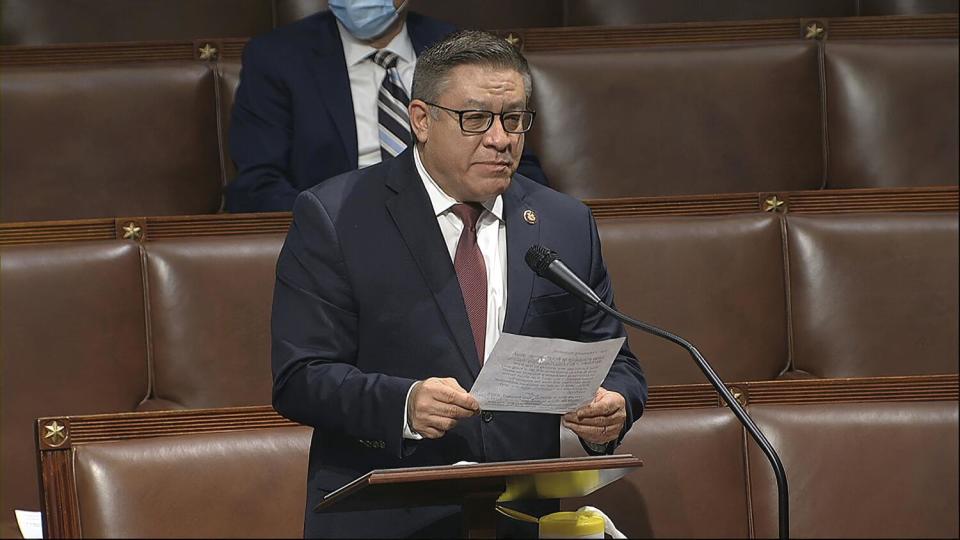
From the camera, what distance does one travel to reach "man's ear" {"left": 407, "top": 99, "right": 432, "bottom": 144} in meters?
0.77

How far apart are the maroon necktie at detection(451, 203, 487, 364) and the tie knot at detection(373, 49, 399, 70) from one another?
1.27ft

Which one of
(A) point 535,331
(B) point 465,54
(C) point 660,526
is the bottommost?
(C) point 660,526

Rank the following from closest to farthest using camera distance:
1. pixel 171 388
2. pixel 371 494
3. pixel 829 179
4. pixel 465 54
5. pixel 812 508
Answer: pixel 371 494 < pixel 465 54 < pixel 812 508 < pixel 171 388 < pixel 829 179

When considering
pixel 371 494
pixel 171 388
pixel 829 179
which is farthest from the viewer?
pixel 829 179

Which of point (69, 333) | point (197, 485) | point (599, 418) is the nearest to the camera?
point (599, 418)

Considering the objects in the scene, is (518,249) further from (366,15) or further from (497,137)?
(366,15)

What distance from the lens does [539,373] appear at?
2.08 feet

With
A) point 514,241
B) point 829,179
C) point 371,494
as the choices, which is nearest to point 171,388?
point 514,241

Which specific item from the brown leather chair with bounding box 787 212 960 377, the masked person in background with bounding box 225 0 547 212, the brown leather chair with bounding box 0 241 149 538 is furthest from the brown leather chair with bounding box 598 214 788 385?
the brown leather chair with bounding box 0 241 149 538

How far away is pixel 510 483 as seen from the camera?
1.94 ft

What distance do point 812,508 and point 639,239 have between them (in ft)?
0.82

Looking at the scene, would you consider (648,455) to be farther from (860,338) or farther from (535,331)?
(860,338)

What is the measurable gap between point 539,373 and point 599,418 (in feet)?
0.24

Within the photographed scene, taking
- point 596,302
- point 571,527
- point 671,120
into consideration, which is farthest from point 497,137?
point 671,120
